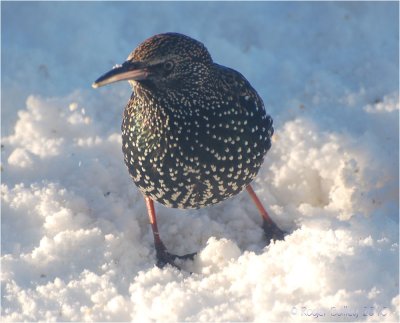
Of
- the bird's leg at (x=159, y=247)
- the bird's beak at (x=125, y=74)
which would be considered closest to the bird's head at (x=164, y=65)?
the bird's beak at (x=125, y=74)

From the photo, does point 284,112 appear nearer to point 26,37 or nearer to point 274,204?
point 274,204

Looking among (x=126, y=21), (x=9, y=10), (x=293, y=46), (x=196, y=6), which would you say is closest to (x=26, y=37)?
(x=9, y=10)

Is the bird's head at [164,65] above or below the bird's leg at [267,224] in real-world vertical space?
above

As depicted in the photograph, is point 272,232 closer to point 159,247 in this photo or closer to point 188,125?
point 159,247

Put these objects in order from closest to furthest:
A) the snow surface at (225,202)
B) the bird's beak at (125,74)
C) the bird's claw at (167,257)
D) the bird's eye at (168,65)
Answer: the bird's beak at (125,74) → the bird's eye at (168,65) → the snow surface at (225,202) → the bird's claw at (167,257)

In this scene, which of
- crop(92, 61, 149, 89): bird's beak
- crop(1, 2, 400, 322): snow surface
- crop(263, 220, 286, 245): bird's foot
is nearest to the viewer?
crop(92, 61, 149, 89): bird's beak

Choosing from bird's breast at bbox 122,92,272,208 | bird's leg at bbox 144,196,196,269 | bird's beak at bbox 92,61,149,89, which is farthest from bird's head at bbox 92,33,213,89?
Result: bird's leg at bbox 144,196,196,269

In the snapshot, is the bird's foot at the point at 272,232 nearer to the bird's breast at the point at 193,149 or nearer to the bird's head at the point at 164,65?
the bird's breast at the point at 193,149

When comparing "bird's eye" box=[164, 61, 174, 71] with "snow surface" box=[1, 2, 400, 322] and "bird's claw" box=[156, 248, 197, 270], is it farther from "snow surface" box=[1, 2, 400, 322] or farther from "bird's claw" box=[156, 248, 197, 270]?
"bird's claw" box=[156, 248, 197, 270]
